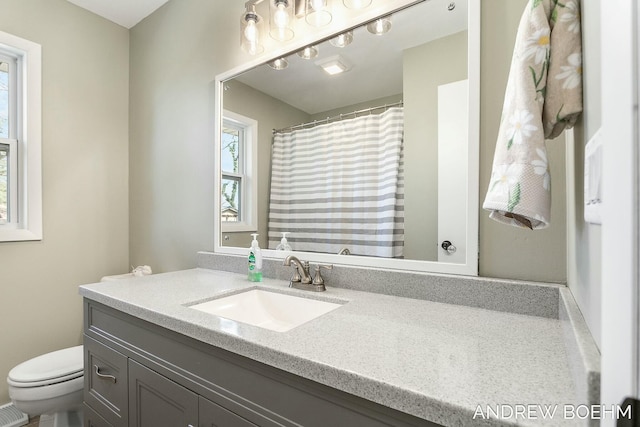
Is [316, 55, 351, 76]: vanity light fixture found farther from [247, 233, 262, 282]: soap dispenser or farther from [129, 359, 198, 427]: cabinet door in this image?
[129, 359, 198, 427]: cabinet door

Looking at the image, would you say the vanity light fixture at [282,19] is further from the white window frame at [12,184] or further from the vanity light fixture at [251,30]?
the white window frame at [12,184]

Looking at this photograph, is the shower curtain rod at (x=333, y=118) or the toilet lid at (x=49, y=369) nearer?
the shower curtain rod at (x=333, y=118)

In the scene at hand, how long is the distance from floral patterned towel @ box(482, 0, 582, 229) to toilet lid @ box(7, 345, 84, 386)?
199 cm

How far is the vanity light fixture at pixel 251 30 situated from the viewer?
154cm

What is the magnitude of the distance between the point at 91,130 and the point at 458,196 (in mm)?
2414

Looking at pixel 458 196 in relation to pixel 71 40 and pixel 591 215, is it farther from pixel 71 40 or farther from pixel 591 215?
pixel 71 40

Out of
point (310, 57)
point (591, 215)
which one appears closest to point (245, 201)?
point (310, 57)

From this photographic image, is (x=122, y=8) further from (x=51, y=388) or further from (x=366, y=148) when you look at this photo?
(x=51, y=388)

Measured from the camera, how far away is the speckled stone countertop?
0.50 metres

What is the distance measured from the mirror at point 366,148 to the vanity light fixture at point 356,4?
0.08 metres

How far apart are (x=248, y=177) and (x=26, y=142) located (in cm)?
144

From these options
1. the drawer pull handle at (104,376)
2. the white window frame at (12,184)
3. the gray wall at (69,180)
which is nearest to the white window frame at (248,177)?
the drawer pull handle at (104,376)

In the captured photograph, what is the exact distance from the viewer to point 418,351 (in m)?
0.66

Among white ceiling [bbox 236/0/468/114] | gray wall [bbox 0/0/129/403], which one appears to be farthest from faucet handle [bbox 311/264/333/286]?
gray wall [bbox 0/0/129/403]
